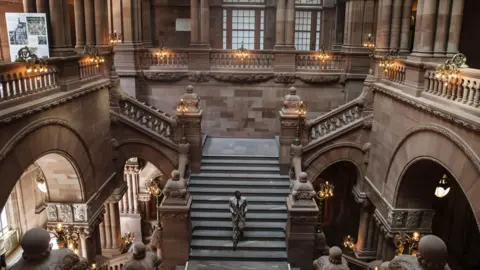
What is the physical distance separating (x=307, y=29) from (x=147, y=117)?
11756 mm

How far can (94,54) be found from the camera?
578 inches

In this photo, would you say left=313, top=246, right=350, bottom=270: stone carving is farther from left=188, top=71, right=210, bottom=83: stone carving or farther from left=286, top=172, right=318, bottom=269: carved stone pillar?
left=188, top=71, right=210, bottom=83: stone carving

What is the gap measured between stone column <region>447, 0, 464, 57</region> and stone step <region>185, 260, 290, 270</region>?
7660 mm

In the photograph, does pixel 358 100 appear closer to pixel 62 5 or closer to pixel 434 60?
pixel 434 60

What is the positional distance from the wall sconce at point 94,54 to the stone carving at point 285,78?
758 cm

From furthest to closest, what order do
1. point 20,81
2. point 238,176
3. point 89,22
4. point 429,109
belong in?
1. point 238,176
2. point 89,22
3. point 429,109
4. point 20,81

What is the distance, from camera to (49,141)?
11320mm

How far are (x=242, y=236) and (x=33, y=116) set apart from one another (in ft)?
22.9

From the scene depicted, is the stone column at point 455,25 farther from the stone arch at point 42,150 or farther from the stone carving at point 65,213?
the stone carving at point 65,213

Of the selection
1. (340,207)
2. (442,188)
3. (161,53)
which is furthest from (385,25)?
(161,53)

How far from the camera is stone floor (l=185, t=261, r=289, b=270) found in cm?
1288

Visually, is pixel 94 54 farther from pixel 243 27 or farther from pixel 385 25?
pixel 243 27

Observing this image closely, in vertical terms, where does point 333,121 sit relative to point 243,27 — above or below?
below

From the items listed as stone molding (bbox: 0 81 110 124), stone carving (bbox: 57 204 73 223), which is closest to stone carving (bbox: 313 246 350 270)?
stone molding (bbox: 0 81 110 124)
